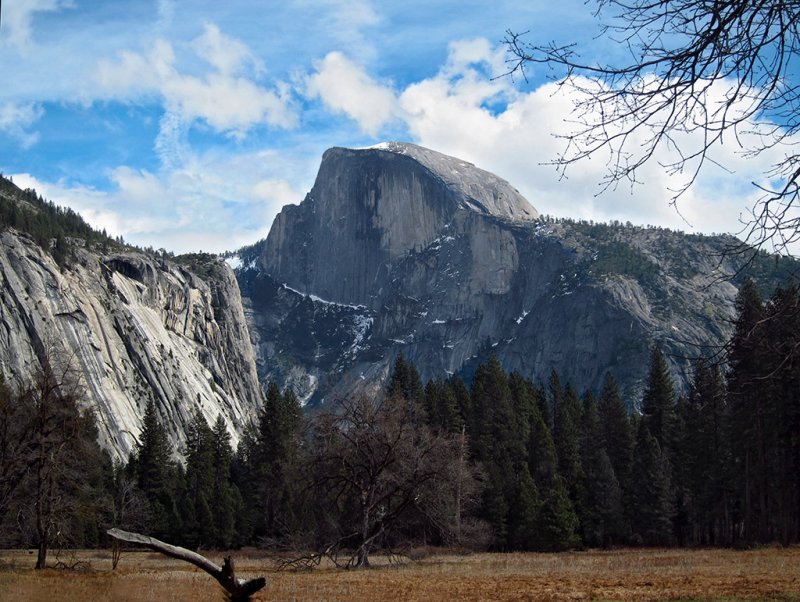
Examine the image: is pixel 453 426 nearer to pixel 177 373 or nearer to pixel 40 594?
pixel 40 594

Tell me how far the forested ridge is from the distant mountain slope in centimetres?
3054

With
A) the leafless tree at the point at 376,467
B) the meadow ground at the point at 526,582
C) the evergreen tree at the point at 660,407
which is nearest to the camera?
the meadow ground at the point at 526,582

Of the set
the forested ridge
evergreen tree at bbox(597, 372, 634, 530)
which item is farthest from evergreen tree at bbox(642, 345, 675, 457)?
evergreen tree at bbox(597, 372, 634, 530)

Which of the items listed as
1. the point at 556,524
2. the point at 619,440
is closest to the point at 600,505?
the point at 556,524

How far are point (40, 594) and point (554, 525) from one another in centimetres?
4767

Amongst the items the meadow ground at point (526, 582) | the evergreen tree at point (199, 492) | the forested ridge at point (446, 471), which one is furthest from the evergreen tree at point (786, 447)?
the evergreen tree at point (199, 492)

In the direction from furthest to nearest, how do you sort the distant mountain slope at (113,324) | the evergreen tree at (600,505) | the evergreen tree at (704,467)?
the distant mountain slope at (113,324) < the evergreen tree at (600,505) < the evergreen tree at (704,467)

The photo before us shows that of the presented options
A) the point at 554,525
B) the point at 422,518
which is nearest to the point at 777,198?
the point at 422,518

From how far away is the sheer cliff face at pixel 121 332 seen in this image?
112 m

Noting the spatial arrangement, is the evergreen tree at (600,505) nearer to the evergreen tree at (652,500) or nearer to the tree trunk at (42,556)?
the evergreen tree at (652,500)

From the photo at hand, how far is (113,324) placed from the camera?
133375 mm

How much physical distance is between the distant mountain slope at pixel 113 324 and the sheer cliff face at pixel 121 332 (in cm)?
19

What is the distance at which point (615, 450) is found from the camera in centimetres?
7125

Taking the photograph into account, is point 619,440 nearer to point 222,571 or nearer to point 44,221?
point 222,571
